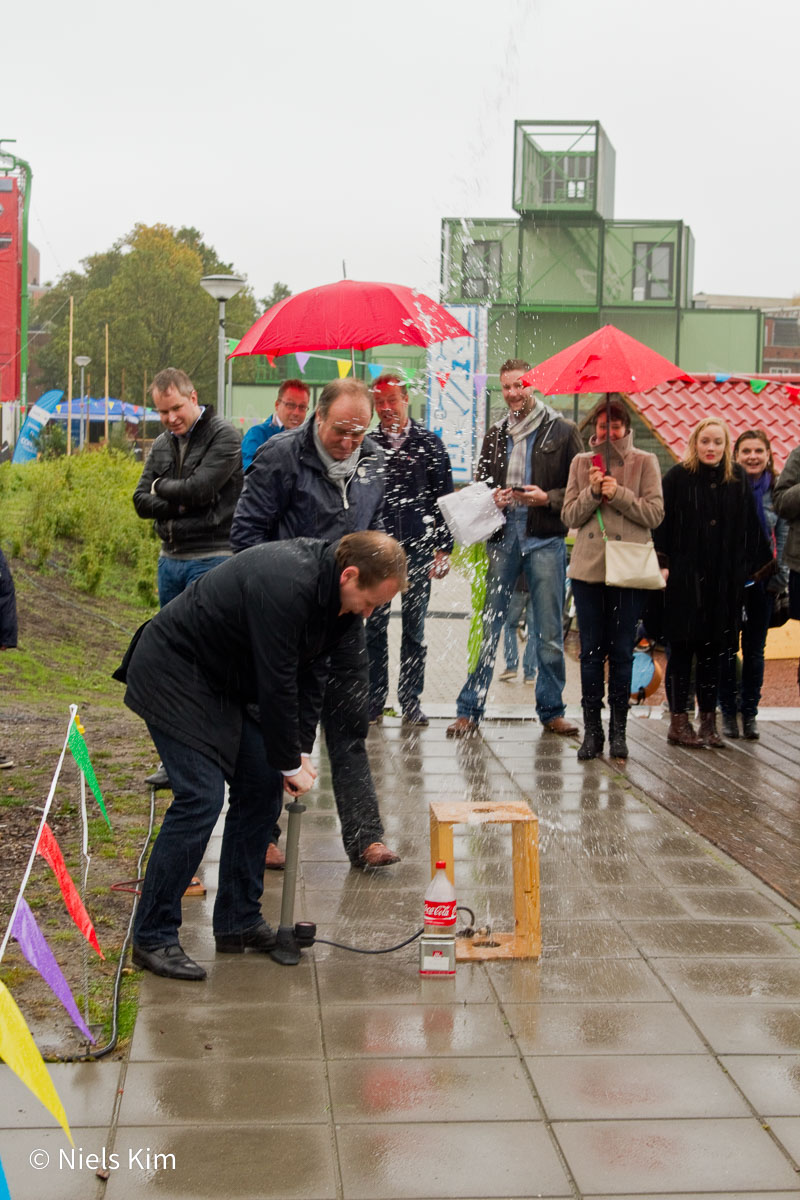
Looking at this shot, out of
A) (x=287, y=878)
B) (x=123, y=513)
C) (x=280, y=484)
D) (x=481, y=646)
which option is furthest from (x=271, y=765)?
(x=123, y=513)

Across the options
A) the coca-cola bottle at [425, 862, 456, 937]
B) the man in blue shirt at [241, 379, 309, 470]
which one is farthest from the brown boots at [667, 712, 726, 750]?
the coca-cola bottle at [425, 862, 456, 937]

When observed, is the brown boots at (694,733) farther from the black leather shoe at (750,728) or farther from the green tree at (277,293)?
the green tree at (277,293)

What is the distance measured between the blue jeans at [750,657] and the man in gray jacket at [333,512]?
11.9 feet

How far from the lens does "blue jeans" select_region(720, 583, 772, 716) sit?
8.92 m

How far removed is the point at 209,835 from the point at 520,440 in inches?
181

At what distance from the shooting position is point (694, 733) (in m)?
8.74

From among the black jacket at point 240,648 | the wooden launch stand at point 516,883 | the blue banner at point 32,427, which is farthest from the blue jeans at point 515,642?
the blue banner at point 32,427

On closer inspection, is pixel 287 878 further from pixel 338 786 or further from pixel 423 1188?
pixel 423 1188

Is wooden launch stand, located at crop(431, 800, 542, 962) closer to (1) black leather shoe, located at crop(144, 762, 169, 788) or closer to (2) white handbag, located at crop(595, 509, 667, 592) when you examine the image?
(1) black leather shoe, located at crop(144, 762, 169, 788)

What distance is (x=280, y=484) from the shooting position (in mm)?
6039

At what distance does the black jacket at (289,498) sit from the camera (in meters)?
6.03

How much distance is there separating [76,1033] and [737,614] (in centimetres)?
553

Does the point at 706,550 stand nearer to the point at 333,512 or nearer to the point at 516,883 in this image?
the point at 333,512

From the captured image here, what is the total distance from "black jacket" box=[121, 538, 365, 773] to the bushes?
12230mm
